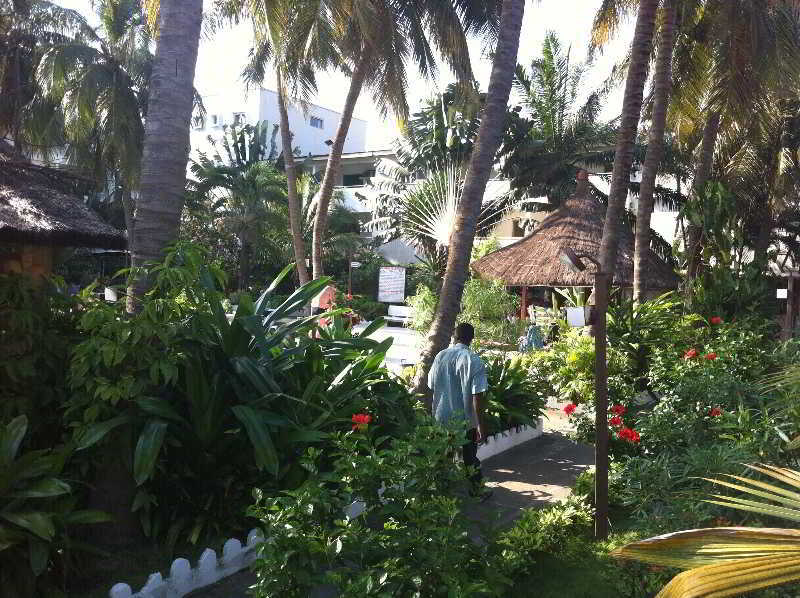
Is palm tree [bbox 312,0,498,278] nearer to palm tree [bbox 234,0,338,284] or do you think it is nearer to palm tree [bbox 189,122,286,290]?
palm tree [bbox 234,0,338,284]

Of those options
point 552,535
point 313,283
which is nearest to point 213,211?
point 313,283

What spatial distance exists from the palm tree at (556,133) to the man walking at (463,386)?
19.5 metres

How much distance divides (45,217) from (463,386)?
5913 mm

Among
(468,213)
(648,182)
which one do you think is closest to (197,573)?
(468,213)

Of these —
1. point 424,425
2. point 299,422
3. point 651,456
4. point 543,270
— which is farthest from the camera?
point 543,270

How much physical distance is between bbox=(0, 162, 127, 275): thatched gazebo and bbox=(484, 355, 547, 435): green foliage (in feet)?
16.9

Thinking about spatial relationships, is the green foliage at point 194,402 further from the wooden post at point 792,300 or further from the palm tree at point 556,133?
the palm tree at point 556,133

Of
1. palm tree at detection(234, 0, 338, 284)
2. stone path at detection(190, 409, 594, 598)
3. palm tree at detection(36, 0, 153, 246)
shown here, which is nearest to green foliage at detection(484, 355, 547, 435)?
stone path at detection(190, 409, 594, 598)

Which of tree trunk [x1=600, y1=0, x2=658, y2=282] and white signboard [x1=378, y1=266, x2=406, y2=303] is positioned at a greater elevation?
tree trunk [x1=600, y1=0, x2=658, y2=282]

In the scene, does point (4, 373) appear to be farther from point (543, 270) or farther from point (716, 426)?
point (543, 270)

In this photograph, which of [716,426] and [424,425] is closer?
[424,425]

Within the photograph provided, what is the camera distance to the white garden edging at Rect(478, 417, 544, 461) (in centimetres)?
765

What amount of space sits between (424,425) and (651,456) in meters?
2.84

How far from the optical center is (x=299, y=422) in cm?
533
